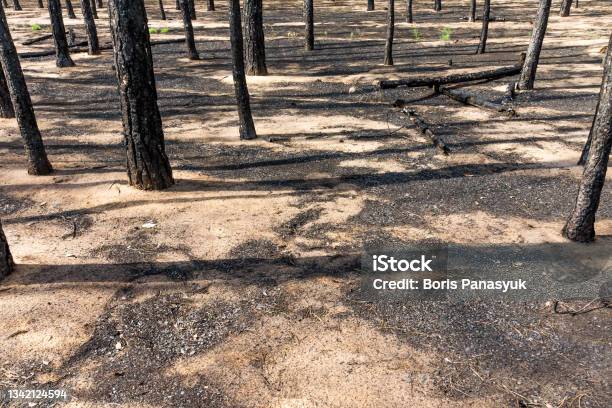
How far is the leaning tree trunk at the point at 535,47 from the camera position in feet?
45.9

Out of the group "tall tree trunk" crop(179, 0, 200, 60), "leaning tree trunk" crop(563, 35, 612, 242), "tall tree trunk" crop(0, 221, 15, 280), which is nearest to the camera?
"tall tree trunk" crop(0, 221, 15, 280)

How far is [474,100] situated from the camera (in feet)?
44.5

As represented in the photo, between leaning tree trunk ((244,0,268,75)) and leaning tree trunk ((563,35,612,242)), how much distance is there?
42.9 feet

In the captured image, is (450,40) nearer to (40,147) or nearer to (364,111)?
(364,111)

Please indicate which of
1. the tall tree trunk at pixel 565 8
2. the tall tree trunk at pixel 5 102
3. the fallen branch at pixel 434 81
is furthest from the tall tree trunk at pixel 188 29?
the tall tree trunk at pixel 565 8

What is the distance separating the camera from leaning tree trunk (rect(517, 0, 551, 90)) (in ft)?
45.9

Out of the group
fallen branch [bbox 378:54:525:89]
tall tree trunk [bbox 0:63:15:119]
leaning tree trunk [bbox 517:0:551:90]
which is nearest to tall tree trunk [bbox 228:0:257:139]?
fallen branch [bbox 378:54:525:89]

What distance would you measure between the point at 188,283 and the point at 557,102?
1252 centimetres

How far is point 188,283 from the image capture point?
5.96 metres

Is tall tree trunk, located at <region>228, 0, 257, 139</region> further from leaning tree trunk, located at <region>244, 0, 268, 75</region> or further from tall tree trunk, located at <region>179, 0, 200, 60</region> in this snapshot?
tall tree trunk, located at <region>179, 0, 200, 60</region>

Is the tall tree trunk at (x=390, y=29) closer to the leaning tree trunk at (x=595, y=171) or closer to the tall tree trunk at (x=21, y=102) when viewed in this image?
the leaning tree trunk at (x=595, y=171)

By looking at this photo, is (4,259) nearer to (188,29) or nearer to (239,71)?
(239,71)

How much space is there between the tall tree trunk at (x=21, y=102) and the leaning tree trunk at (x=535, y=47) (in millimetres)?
13948

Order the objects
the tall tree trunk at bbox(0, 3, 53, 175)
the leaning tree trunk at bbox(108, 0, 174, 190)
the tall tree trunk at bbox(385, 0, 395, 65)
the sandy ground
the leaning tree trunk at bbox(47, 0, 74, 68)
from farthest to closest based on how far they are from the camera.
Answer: the leaning tree trunk at bbox(47, 0, 74, 68), the tall tree trunk at bbox(385, 0, 395, 65), the tall tree trunk at bbox(0, 3, 53, 175), the leaning tree trunk at bbox(108, 0, 174, 190), the sandy ground
